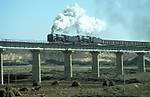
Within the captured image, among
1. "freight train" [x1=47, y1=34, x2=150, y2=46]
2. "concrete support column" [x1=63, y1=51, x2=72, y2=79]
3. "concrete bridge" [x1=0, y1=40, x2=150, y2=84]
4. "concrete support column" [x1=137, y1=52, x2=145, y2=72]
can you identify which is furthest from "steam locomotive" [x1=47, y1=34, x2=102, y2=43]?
"concrete support column" [x1=137, y1=52, x2=145, y2=72]

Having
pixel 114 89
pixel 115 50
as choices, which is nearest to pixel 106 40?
pixel 115 50

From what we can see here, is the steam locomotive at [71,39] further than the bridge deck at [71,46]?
Yes

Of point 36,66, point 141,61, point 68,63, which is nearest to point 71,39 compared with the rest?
point 68,63

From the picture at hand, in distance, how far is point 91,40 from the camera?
111688 mm

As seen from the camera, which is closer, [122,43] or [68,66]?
[68,66]

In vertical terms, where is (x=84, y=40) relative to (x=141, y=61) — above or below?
above

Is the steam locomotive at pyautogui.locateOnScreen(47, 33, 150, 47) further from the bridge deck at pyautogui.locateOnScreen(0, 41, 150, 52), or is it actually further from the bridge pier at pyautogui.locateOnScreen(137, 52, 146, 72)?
the bridge pier at pyautogui.locateOnScreen(137, 52, 146, 72)

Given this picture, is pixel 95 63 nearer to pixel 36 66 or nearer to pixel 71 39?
pixel 71 39

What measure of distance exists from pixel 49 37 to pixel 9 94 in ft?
156

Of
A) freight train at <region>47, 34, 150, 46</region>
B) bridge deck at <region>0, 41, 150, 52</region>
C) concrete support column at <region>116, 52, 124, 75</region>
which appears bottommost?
concrete support column at <region>116, 52, 124, 75</region>

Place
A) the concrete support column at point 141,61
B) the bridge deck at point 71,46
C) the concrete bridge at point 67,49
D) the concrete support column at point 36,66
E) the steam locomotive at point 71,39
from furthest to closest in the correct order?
the concrete support column at point 141,61 < the steam locomotive at point 71,39 < the concrete support column at point 36,66 < the concrete bridge at point 67,49 < the bridge deck at point 71,46

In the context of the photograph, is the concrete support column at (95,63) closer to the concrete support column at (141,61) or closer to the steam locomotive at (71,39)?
the steam locomotive at (71,39)

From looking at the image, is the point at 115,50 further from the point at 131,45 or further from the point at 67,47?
the point at 67,47

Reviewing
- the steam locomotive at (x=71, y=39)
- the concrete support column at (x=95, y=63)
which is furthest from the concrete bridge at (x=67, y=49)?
the steam locomotive at (x=71, y=39)
